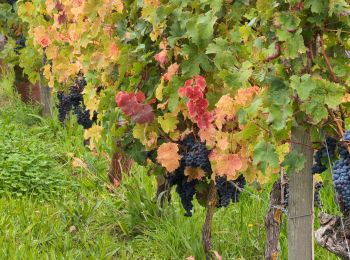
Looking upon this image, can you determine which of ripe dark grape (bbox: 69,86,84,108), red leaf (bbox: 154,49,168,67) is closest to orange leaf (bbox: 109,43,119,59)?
red leaf (bbox: 154,49,168,67)

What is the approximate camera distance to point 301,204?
10.3ft

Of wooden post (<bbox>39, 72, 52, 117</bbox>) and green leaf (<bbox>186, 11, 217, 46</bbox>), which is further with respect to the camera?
wooden post (<bbox>39, 72, 52, 117</bbox>)

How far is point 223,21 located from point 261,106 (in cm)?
82

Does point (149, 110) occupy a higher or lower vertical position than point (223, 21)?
lower

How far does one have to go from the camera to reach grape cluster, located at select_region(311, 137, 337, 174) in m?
2.92

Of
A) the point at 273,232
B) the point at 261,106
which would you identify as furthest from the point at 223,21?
the point at 273,232

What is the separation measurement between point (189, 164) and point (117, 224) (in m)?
1.66

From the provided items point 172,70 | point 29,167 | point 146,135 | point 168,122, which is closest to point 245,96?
point 172,70

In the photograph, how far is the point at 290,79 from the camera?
265 centimetres

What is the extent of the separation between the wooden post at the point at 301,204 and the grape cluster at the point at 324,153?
5 centimetres

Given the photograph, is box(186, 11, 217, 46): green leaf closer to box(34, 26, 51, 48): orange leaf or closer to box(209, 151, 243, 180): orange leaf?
box(209, 151, 243, 180): orange leaf

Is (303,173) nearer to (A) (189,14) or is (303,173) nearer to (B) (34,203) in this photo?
(A) (189,14)

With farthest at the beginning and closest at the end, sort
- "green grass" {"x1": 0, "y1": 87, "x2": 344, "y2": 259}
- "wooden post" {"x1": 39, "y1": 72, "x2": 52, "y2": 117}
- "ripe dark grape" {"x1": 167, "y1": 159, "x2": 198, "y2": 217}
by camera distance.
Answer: "wooden post" {"x1": 39, "y1": 72, "x2": 52, "y2": 117}
"green grass" {"x1": 0, "y1": 87, "x2": 344, "y2": 259}
"ripe dark grape" {"x1": 167, "y1": 159, "x2": 198, "y2": 217}

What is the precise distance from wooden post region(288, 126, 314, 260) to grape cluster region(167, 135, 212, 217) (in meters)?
0.65
